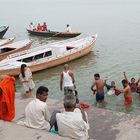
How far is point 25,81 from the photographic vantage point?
39.0 ft

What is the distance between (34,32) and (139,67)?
17.2 m

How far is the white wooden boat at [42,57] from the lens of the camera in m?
17.3

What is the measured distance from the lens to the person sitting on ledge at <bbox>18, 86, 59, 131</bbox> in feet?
19.2

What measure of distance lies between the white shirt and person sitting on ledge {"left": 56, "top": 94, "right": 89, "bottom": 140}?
0.57 metres

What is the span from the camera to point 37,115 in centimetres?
589

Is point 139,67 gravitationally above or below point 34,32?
below

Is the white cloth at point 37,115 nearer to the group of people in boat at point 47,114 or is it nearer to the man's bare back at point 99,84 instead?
the group of people in boat at point 47,114

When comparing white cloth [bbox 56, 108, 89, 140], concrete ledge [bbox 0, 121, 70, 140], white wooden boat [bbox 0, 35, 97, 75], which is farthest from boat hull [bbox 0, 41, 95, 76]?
white cloth [bbox 56, 108, 89, 140]

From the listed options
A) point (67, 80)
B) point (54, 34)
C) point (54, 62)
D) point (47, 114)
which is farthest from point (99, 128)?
point (54, 34)

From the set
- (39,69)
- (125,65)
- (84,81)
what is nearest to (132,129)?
(84,81)

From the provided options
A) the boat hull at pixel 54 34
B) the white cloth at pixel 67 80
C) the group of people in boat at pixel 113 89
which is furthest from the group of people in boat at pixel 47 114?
the boat hull at pixel 54 34

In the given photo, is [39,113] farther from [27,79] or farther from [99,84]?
[99,84]

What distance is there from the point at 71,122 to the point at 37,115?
907 mm

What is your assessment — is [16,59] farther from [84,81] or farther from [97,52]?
[97,52]
